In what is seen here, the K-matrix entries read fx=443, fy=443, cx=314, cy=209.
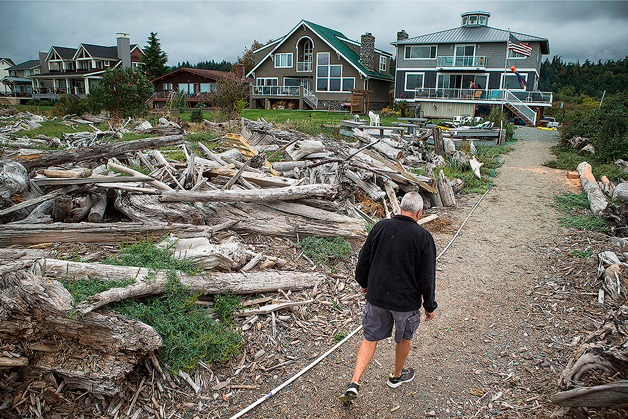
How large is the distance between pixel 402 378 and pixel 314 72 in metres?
42.7

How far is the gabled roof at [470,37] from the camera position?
4028 centimetres

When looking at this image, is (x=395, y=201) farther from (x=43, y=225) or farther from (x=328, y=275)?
(x=43, y=225)

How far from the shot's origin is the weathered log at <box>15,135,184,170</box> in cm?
721

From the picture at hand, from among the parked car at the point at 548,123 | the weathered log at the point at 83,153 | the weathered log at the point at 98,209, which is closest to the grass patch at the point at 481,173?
the weathered log at the point at 83,153

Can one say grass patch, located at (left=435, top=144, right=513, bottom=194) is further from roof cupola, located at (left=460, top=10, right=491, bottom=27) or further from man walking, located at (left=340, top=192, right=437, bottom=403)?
roof cupola, located at (left=460, top=10, right=491, bottom=27)

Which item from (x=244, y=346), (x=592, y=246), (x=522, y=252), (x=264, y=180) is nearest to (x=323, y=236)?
(x=264, y=180)

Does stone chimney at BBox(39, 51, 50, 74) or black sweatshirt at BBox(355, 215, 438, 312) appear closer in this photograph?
black sweatshirt at BBox(355, 215, 438, 312)

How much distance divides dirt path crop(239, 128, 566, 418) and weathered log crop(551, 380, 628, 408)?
451 mm

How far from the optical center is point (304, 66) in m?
44.8

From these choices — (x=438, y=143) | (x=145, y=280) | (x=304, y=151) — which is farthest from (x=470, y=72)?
(x=145, y=280)

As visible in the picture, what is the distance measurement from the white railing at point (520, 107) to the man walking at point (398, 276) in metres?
38.0

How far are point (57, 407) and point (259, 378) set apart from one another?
5.72 feet

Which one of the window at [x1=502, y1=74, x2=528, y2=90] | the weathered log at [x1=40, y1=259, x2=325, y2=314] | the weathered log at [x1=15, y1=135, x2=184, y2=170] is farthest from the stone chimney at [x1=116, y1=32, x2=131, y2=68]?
the weathered log at [x1=40, y1=259, x2=325, y2=314]

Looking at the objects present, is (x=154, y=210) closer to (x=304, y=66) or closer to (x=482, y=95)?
(x=482, y=95)
